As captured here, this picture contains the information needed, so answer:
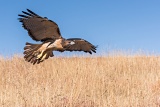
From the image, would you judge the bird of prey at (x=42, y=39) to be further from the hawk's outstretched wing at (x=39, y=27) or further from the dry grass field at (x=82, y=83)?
the dry grass field at (x=82, y=83)

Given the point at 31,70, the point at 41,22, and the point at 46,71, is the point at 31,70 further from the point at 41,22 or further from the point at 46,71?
the point at 41,22

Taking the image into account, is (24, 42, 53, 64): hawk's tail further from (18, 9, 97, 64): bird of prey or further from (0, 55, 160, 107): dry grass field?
(0, 55, 160, 107): dry grass field

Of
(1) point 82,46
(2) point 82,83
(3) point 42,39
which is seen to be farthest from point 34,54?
(2) point 82,83

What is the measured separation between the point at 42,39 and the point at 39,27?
231mm

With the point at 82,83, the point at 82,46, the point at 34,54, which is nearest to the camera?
the point at 34,54

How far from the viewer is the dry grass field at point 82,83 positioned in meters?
6.17

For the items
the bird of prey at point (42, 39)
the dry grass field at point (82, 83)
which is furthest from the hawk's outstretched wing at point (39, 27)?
the dry grass field at point (82, 83)

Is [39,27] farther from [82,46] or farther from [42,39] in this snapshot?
[82,46]

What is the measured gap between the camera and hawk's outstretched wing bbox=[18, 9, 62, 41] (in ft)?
19.4

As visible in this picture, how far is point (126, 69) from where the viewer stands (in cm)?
1031

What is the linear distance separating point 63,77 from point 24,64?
93.4 inches

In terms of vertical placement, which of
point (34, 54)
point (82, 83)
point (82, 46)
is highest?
point (82, 46)

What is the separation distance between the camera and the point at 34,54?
6.11 m

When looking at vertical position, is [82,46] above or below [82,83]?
above
